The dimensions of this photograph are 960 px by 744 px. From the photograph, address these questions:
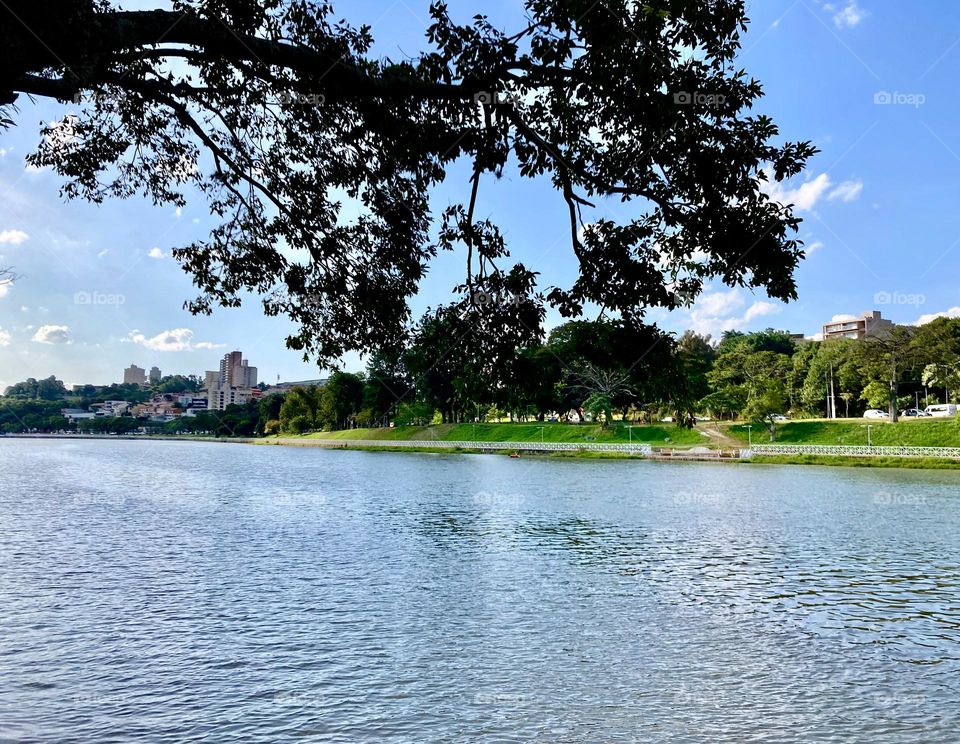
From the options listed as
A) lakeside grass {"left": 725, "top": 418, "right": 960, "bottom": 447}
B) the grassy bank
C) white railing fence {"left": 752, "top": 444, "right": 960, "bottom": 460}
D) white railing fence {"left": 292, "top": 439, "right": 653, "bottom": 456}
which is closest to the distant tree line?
lakeside grass {"left": 725, "top": 418, "right": 960, "bottom": 447}

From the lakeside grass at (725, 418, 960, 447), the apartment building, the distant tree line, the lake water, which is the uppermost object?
the apartment building

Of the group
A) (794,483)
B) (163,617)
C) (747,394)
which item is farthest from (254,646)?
(747,394)

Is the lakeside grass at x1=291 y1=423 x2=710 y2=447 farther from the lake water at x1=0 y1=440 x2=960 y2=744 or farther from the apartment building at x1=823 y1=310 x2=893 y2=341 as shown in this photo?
the apartment building at x1=823 y1=310 x2=893 y2=341

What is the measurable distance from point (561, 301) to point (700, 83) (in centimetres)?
277

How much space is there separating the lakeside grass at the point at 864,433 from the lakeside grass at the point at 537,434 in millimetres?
7344

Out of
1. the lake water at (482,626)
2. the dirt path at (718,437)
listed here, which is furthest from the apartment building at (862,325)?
the lake water at (482,626)

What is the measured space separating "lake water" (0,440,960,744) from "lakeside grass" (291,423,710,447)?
52279 millimetres

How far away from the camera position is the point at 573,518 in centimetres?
3734

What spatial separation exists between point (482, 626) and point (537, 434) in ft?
292

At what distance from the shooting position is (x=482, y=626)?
17922mm

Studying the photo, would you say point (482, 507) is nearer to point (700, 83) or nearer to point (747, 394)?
point (700, 83)

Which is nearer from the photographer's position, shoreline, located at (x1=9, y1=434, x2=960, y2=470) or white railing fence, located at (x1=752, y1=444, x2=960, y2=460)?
white railing fence, located at (x1=752, y1=444, x2=960, y2=460)

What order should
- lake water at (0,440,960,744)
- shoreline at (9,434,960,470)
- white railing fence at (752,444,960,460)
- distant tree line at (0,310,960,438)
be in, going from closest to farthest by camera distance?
distant tree line at (0,310,960,438) < lake water at (0,440,960,744) < white railing fence at (752,444,960,460) < shoreline at (9,434,960,470)

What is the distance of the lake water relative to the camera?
41.5ft
